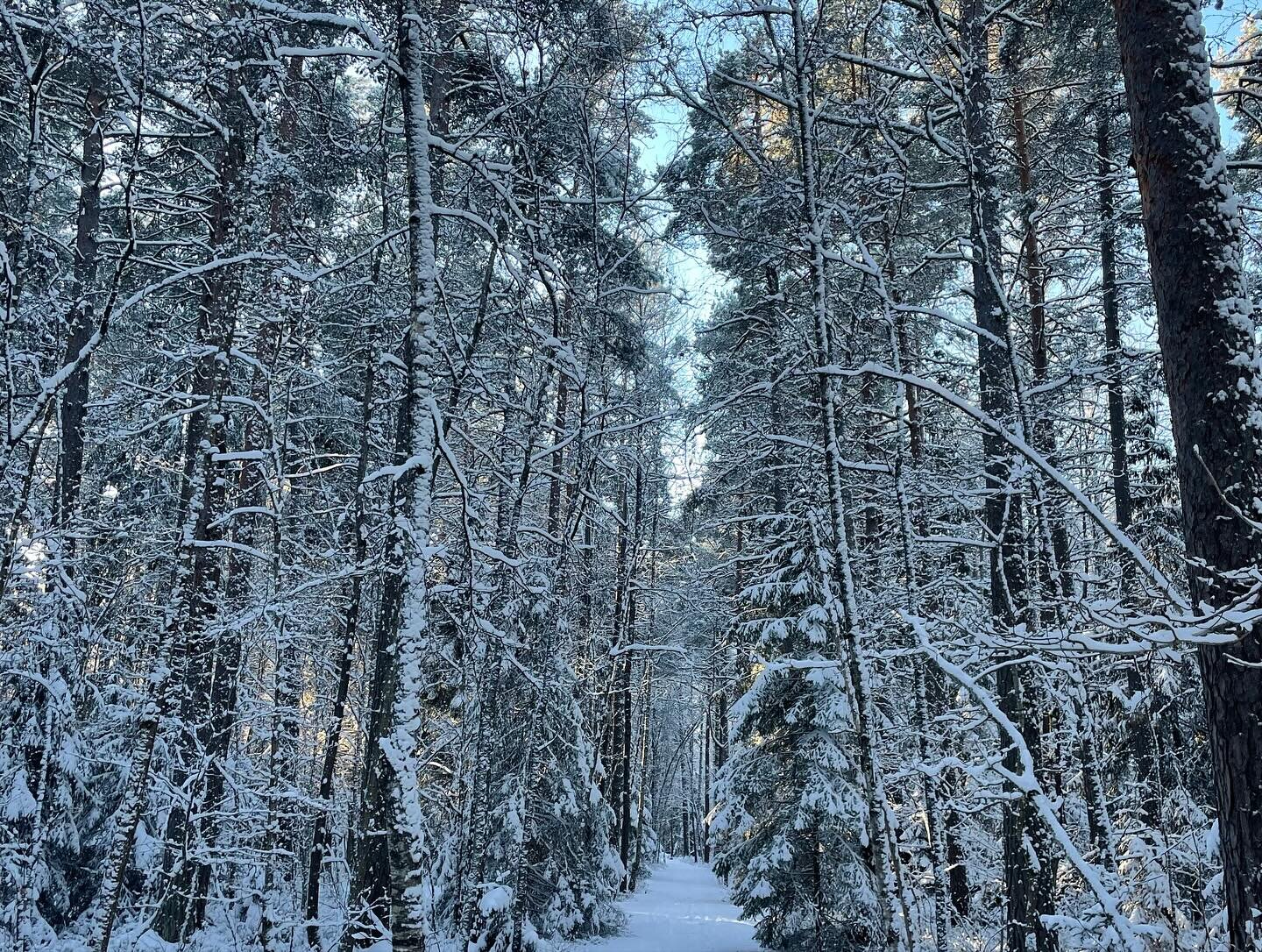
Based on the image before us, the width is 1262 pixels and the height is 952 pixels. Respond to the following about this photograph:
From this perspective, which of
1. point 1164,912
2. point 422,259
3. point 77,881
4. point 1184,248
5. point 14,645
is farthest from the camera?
point 77,881

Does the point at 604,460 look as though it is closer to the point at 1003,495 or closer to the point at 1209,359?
the point at 1003,495

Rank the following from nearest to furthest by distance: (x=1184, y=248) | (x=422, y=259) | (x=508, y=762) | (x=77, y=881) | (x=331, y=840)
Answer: (x=1184, y=248) → (x=422, y=259) → (x=77, y=881) → (x=331, y=840) → (x=508, y=762)

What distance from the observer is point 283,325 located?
817cm

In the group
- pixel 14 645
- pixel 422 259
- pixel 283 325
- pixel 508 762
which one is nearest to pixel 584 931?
pixel 508 762

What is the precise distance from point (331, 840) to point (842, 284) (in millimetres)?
11245

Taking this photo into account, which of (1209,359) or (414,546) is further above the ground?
(1209,359)

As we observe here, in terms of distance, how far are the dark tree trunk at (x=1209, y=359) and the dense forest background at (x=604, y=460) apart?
0.02 m

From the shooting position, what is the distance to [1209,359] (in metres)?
3.04

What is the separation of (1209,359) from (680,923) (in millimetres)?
15261

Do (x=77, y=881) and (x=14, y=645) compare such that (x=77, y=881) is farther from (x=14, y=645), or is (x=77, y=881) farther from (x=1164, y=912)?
(x=1164, y=912)

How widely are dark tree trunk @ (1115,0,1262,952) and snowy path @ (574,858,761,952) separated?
36.6 ft

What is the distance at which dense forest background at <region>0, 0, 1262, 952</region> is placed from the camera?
→ 4.12m

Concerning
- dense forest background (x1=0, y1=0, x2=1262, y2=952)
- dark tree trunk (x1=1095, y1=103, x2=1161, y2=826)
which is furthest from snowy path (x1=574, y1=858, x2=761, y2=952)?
dark tree trunk (x1=1095, y1=103, x2=1161, y2=826)

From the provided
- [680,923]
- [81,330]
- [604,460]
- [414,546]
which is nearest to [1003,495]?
[604,460]
